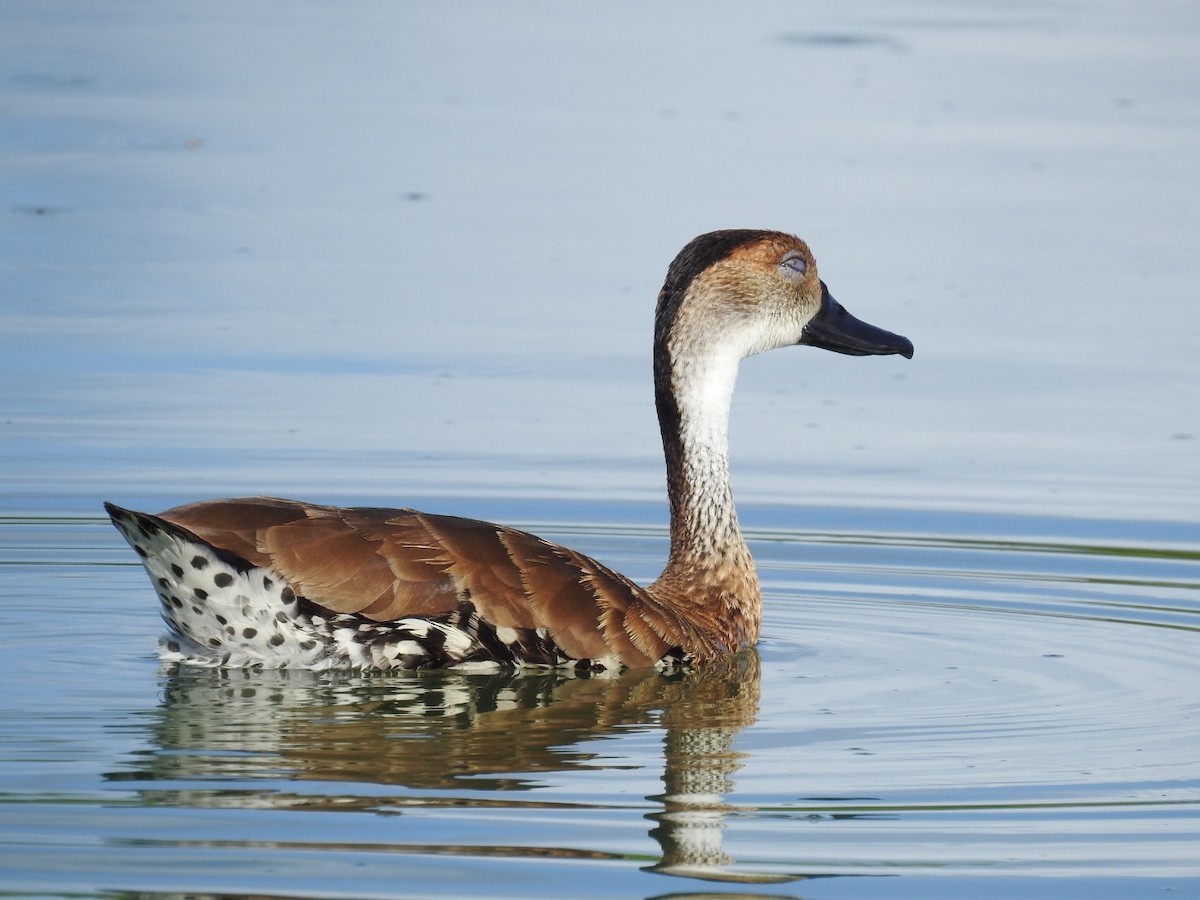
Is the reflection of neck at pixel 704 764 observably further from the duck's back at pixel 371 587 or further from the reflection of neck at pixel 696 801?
the duck's back at pixel 371 587

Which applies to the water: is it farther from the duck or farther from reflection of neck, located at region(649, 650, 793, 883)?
the duck

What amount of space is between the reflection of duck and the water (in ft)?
0.08

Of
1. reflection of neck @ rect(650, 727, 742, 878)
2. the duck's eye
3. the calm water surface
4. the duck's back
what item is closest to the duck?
the duck's back

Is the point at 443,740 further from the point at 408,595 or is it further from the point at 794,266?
the point at 794,266

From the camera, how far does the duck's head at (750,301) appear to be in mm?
9625

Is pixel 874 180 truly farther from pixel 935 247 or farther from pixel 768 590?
pixel 768 590

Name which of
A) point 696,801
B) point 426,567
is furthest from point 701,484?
point 696,801

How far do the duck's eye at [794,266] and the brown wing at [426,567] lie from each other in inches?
68.4

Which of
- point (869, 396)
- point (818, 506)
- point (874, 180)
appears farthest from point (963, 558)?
point (874, 180)

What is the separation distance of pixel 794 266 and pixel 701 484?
99 centimetres

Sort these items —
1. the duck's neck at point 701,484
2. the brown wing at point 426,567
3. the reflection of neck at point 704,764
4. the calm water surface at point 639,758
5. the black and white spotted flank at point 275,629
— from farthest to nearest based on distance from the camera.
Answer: the duck's neck at point 701,484, the brown wing at point 426,567, the black and white spotted flank at point 275,629, the reflection of neck at point 704,764, the calm water surface at point 639,758

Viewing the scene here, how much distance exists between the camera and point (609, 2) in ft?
88.0

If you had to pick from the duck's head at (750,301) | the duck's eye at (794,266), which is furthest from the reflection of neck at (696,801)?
the duck's eye at (794,266)

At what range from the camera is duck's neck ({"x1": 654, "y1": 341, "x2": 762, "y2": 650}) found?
9531 mm
